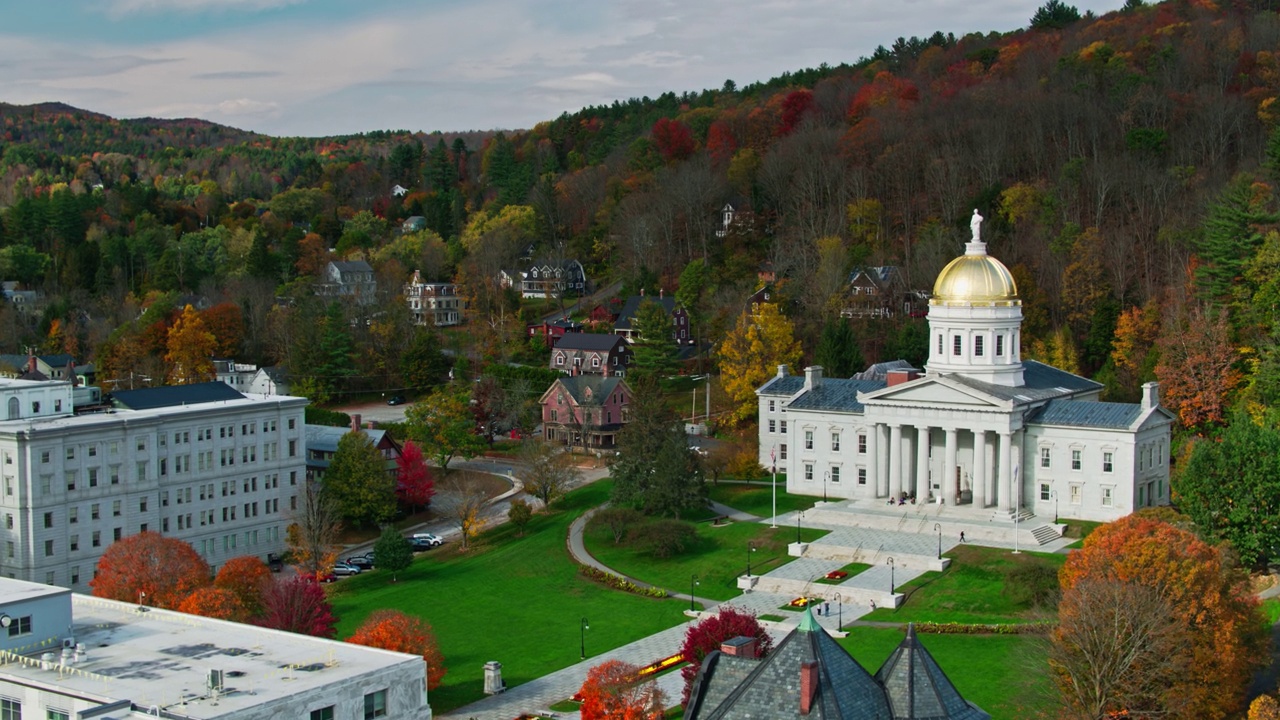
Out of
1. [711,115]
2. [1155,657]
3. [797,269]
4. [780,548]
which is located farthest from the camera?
[711,115]

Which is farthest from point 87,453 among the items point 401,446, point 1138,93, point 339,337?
point 1138,93

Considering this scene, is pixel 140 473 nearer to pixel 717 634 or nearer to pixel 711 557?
pixel 711 557

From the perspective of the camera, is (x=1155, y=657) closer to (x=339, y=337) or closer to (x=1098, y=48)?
(x=339, y=337)

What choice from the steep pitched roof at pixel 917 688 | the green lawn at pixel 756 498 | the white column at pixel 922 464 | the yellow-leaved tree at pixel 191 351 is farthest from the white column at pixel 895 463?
the yellow-leaved tree at pixel 191 351

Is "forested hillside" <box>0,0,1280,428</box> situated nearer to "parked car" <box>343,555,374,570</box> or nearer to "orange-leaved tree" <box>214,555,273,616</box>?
"parked car" <box>343,555,374,570</box>

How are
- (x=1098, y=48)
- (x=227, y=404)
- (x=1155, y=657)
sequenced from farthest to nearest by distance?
(x=1098, y=48), (x=227, y=404), (x=1155, y=657)

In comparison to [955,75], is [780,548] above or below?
below

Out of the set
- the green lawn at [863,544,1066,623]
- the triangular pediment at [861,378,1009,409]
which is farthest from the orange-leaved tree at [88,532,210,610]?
the triangular pediment at [861,378,1009,409]
